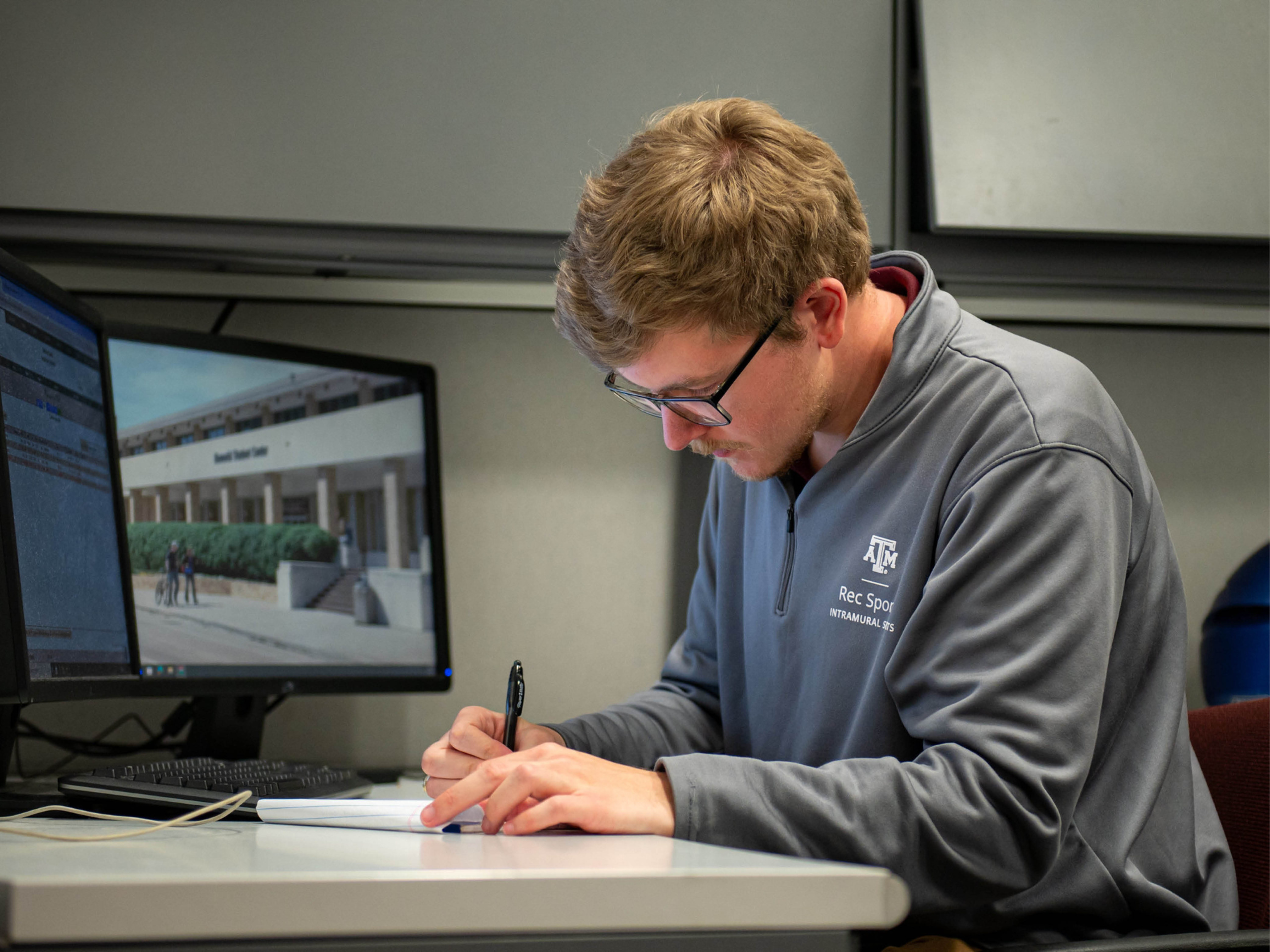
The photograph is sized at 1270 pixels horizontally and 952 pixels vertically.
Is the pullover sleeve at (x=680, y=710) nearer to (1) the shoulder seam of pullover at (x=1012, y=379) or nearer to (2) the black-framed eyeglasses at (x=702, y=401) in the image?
(2) the black-framed eyeglasses at (x=702, y=401)

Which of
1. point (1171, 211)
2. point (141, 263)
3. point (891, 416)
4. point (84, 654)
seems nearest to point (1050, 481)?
point (891, 416)

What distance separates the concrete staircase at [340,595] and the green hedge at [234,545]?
3cm

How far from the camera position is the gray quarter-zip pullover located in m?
0.72

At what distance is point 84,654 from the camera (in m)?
1.06

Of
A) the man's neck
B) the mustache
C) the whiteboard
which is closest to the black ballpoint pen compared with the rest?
the mustache

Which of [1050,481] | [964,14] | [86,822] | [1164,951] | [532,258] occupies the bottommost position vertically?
[1164,951]

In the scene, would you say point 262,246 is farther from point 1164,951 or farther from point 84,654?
point 1164,951

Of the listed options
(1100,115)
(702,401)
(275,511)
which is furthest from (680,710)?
(1100,115)

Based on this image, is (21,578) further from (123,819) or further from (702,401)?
(702,401)

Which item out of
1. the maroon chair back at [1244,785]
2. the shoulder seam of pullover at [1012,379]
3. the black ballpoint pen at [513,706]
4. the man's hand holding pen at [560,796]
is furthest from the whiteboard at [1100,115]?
the man's hand holding pen at [560,796]

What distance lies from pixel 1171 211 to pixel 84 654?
1357 millimetres

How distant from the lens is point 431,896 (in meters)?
0.47

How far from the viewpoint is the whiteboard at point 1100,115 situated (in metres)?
1.30

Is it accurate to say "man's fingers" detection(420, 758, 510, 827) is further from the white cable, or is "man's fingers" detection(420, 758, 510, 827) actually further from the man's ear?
the man's ear
